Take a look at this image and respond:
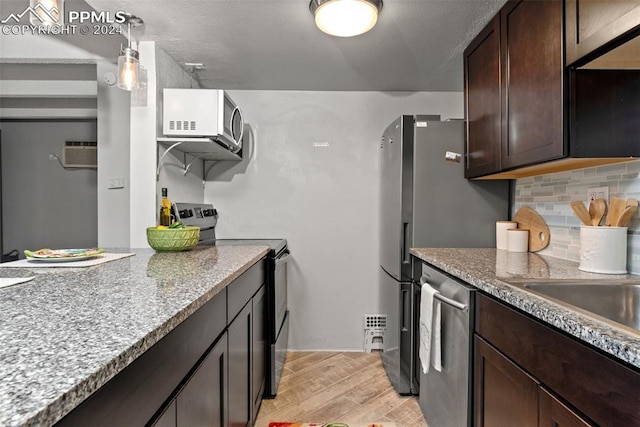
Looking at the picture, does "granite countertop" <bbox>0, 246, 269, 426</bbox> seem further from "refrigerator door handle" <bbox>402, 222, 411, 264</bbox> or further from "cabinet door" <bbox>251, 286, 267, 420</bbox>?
"refrigerator door handle" <bbox>402, 222, 411, 264</bbox>

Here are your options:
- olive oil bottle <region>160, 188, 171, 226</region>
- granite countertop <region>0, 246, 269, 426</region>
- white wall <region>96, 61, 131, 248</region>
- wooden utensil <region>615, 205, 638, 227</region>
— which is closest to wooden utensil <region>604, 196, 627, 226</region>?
wooden utensil <region>615, 205, 638, 227</region>

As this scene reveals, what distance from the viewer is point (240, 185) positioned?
2.99 meters

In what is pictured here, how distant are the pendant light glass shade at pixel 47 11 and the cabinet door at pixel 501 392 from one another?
2044mm

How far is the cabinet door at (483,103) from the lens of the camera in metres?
1.73

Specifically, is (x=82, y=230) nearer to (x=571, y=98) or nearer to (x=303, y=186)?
(x=303, y=186)

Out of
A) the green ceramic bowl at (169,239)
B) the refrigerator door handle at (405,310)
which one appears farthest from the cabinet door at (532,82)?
the green ceramic bowl at (169,239)

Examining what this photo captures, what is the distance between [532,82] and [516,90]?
124mm

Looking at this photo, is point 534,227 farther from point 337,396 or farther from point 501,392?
point 337,396

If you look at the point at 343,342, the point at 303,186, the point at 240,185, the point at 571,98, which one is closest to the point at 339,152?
the point at 303,186

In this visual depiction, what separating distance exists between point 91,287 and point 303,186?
2.11 metres

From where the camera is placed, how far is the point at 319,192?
2.98 metres

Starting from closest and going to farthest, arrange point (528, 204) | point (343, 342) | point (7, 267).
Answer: point (7, 267), point (528, 204), point (343, 342)

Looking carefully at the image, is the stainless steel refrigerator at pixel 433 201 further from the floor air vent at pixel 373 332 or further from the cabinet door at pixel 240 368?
the cabinet door at pixel 240 368

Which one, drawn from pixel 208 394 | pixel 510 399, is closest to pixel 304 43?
pixel 208 394
